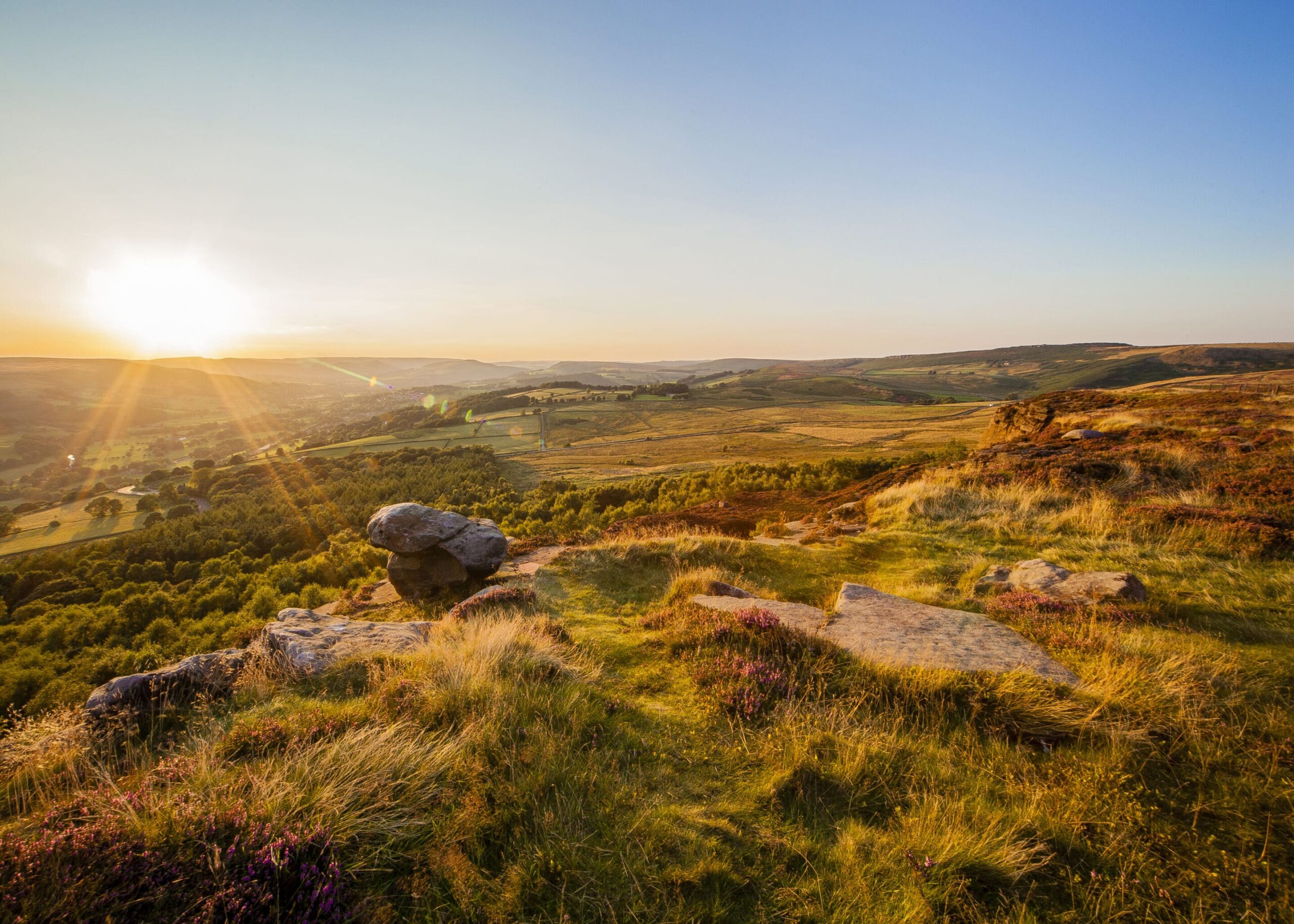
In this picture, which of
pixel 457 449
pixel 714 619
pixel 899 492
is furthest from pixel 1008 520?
pixel 457 449

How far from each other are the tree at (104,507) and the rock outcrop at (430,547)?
50.3 metres

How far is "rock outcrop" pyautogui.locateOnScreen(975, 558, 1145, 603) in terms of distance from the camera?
7.75 m

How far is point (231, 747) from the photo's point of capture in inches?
169

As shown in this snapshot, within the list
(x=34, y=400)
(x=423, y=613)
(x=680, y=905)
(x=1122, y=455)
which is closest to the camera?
(x=680, y=905)

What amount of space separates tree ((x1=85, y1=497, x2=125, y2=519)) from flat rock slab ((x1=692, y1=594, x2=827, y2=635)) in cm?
6092

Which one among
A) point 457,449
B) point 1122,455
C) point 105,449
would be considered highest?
point 1122,455

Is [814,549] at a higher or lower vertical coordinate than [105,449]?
higher

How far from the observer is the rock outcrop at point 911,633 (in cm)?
603

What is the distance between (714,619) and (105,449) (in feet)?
656

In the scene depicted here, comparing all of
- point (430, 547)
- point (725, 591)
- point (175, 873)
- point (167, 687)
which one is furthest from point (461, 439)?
point (175, 873)

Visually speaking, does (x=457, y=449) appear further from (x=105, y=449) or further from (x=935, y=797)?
(x=105, y=449)

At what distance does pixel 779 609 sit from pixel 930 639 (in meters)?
2.32

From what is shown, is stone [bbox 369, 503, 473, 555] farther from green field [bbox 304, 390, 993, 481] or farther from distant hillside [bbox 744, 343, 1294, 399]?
distant hillside [bbox 744, 343, 1294, 399]

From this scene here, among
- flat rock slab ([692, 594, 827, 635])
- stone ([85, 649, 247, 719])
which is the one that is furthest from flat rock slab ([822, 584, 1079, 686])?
stone ([85, 649, 247, 719])
